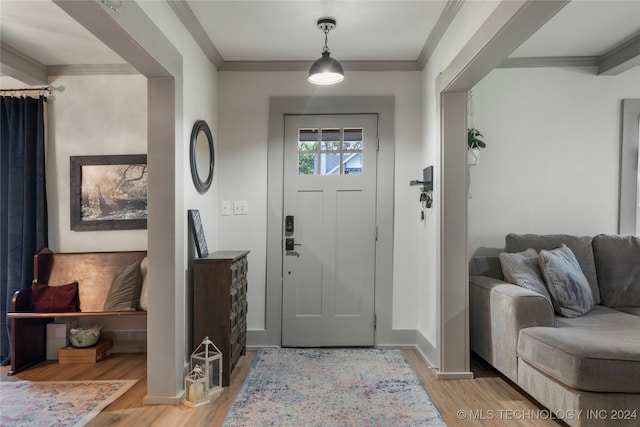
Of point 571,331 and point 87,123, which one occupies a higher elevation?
point 87,123

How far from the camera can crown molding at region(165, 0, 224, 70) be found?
2.51 meters

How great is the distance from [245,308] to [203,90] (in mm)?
1767

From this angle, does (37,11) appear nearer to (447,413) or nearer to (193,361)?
(193,361)

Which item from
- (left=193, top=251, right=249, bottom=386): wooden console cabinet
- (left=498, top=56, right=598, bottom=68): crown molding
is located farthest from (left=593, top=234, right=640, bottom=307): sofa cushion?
(left=193, top=251, right=249, bottom=386): wooden console cabinet

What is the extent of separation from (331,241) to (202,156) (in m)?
1.30

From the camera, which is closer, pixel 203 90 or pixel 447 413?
pixel 447 413

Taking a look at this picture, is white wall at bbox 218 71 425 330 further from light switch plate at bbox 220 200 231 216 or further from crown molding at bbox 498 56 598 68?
crown molding at bbox 498 56 598 68

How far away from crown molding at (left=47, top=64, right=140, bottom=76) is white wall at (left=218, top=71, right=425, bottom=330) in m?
0.82

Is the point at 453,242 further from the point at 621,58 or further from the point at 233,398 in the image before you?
the point at 621,58

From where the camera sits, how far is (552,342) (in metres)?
2.17

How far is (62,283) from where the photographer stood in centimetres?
338

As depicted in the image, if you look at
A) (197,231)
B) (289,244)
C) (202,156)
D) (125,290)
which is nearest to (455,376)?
(289,244)

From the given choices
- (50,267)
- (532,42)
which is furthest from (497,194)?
(50,267)

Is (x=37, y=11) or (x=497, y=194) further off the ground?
(x=37, y=11)
